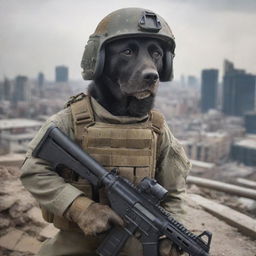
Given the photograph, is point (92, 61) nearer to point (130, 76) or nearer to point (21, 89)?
point (130, 76)

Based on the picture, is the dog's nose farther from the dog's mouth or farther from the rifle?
the rifle

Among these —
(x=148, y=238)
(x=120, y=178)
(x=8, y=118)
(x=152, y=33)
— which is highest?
(x=152, y=33)

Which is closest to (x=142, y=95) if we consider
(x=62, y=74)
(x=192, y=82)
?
(x=62, y=74)

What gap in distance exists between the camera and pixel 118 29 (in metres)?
2.11

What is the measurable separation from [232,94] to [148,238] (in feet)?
163

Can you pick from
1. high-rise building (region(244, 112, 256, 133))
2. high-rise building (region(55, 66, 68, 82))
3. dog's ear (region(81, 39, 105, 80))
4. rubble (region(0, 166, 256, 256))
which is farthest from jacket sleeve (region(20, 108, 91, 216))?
high-rise building (region(55, 66, 68, 82))

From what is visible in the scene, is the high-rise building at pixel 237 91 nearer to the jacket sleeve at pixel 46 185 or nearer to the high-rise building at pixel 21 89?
the high-rise building at pixel 21 89

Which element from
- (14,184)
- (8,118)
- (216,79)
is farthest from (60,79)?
(14,184)

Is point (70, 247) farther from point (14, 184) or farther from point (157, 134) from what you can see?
point (14, 184)

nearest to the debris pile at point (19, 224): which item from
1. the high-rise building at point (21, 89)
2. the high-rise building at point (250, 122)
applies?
the high-rise building at point (21, 89)

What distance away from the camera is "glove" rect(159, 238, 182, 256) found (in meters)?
2.07

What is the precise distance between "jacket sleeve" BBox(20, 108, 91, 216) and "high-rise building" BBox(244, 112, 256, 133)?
4575 centimetres

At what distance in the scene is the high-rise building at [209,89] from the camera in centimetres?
5681

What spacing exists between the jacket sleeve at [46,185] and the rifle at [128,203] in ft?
0.20
